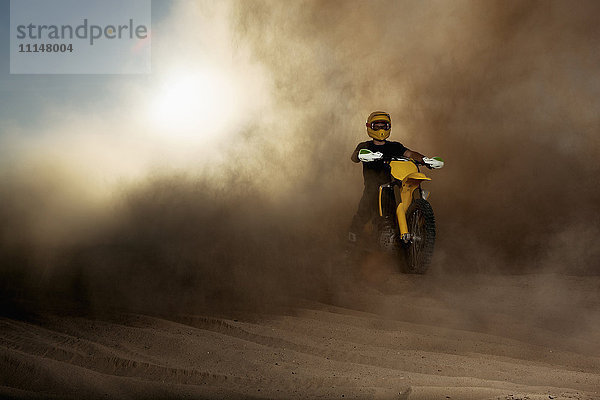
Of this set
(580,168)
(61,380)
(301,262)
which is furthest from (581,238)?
(61,380)

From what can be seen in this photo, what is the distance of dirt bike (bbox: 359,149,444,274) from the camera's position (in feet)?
16.7

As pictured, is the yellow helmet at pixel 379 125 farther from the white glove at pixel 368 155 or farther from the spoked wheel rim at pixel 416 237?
the spoked wheel rim at pixel 416 237

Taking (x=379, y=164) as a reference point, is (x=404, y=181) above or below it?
below

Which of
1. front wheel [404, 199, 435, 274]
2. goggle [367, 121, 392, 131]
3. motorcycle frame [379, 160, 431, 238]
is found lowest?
front wheel [404, 199, 435, 274]

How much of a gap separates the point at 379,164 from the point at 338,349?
2.46 metres

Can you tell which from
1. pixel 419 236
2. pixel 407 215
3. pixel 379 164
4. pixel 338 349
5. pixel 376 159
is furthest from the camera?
pixel 379 164

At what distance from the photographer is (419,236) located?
520cm

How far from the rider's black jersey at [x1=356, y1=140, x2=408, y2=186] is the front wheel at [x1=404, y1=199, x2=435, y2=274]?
504 millimetres

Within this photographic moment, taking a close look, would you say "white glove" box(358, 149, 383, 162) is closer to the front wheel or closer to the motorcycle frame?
the motorcycle frame

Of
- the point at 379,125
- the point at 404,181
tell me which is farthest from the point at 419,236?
the point at 379,125

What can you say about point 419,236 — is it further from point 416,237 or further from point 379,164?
point 379,164

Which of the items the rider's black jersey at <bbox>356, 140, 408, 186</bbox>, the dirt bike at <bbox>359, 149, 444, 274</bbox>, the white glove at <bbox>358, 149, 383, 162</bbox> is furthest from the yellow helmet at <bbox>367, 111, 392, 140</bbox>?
the white glove at <bbox>358, 149, 383, 162</bbox>

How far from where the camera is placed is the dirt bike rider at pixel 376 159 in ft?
18.5

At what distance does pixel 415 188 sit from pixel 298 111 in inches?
122
